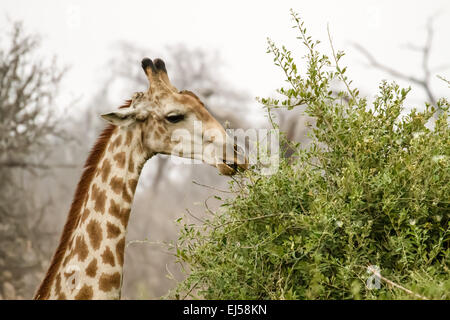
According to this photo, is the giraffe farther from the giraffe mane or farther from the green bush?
the green bush

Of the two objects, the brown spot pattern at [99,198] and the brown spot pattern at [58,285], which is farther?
the brown spot pattern at [99,198]

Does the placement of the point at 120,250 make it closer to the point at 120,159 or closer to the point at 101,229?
the point at 101,229

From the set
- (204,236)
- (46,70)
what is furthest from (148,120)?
(46,70)

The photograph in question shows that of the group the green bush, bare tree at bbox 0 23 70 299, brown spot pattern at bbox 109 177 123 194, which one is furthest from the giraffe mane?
bare tree at bbox 0 23 70 299

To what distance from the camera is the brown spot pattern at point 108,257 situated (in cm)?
323

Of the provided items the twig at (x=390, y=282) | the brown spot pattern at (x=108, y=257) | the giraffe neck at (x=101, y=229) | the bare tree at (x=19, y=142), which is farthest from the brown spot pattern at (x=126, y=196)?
the bare tree at (x=19, y=142)

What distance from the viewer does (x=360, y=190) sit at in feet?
8.17

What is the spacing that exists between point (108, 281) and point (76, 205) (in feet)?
1.97

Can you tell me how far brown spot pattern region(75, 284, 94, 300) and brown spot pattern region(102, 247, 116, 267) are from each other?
7.0 inches

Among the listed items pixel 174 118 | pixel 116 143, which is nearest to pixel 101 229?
pixel 116 143

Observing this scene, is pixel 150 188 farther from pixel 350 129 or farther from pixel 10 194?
pixel 350 129

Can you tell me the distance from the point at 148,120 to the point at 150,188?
21318mm

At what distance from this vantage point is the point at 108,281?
3199 mm

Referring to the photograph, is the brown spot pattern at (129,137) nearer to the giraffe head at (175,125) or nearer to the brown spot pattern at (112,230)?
the giraffe head at (175,125)
